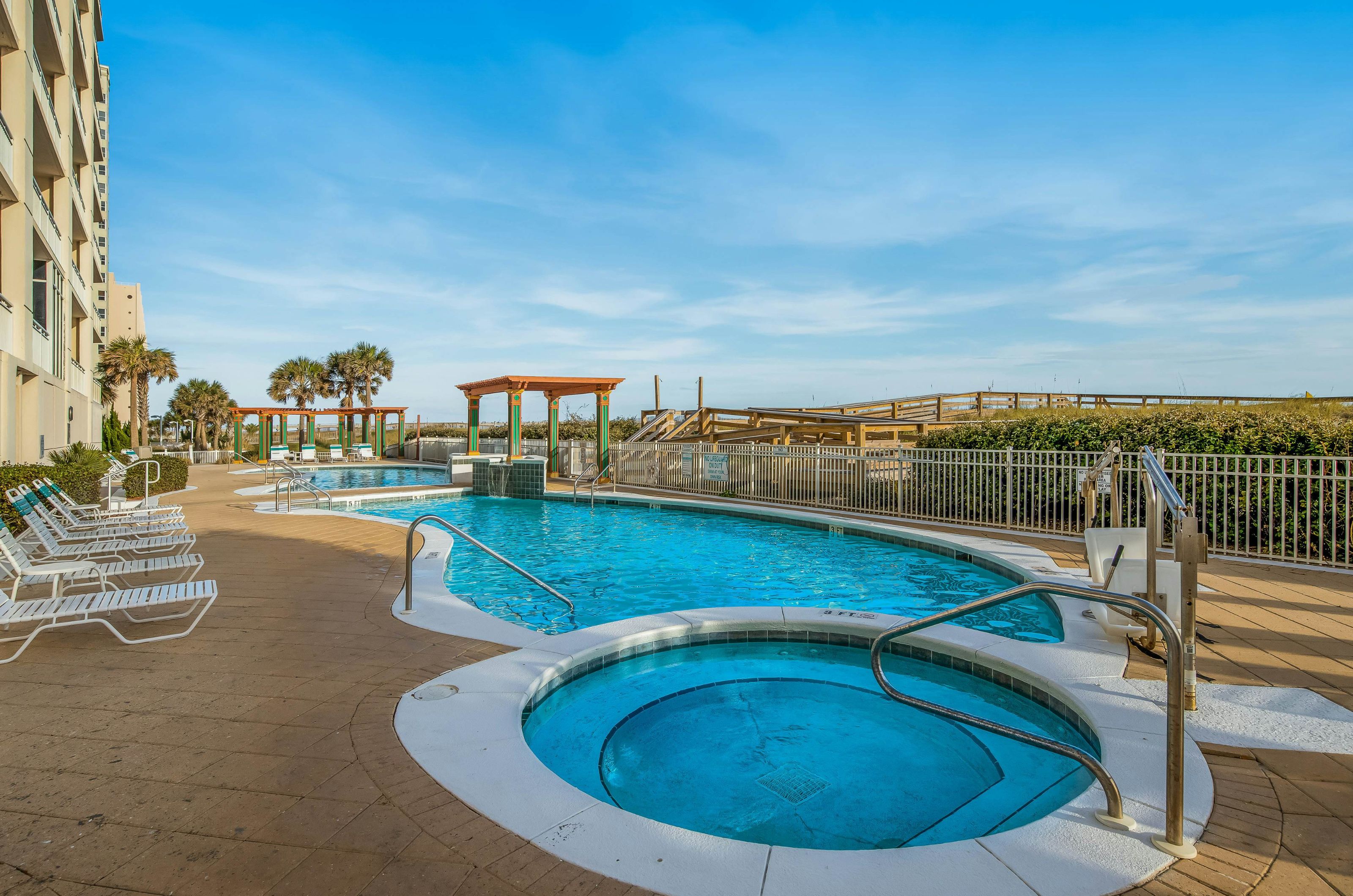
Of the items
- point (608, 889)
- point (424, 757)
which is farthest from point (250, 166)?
point (608, 889)

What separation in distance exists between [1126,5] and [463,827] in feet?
42.7

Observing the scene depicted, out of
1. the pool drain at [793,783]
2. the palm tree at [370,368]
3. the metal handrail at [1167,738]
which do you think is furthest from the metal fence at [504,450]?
the metal handrail at [1167,738]

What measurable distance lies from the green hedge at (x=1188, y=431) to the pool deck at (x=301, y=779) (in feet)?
13.6

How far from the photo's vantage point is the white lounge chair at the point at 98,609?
4.00m

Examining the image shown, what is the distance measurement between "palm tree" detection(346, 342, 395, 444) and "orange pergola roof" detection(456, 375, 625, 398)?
25.4 metres

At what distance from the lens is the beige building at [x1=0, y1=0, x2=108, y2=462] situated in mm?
11797

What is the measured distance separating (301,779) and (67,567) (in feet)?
12.3

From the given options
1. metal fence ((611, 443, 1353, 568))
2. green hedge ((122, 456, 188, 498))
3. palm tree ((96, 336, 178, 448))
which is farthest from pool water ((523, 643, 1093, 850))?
palm tree ((96, 336, 178, 448))

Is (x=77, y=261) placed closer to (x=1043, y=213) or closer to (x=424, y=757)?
(x=424, y=757)

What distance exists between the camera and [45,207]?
14328 mm

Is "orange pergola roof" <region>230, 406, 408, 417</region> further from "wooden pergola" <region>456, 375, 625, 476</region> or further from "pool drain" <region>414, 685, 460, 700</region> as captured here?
"pool drain" <region>414, 685, 460, 700</region>

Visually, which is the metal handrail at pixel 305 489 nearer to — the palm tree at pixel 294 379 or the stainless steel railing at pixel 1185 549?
the stainless steel railing at pixel 1185 549

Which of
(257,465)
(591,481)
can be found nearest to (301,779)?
(591,481)

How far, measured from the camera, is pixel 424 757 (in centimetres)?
287
